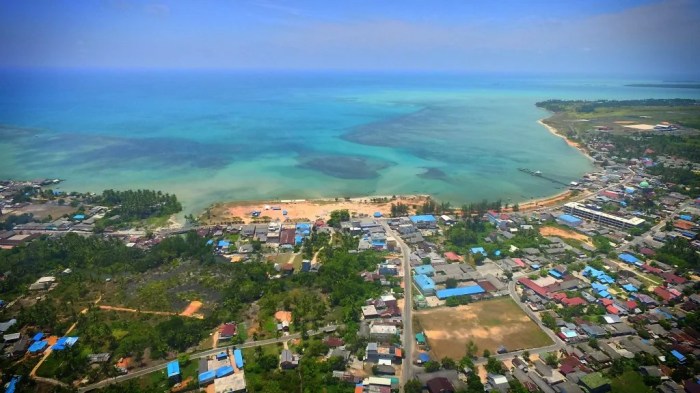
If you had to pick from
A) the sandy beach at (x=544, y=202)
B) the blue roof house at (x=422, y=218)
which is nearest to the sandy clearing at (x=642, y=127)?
the sandy beach at (x=544, y=202)

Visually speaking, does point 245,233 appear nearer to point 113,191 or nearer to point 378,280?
point 378,280

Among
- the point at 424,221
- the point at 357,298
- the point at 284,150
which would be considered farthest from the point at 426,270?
the point at 284,150

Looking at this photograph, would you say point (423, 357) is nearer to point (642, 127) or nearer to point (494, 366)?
point (494, 366)

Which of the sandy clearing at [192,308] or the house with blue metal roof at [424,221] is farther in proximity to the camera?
the house with blue metal roof at [424,221]

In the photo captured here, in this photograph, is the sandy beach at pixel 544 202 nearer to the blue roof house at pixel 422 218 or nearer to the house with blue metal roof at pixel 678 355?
the blue roof house at pixel 422 218

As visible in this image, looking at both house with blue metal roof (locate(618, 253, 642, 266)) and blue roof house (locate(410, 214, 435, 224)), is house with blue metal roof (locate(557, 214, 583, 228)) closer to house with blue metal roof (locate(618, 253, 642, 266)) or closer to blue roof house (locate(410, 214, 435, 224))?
house with blue metal roof (locate(618, 253, 642, 266))

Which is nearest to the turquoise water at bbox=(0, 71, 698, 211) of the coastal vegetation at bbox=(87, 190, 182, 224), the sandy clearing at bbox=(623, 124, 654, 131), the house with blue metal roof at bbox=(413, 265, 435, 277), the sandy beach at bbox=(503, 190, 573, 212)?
the sandy beach at bbox=(503, 190, 573, 212)

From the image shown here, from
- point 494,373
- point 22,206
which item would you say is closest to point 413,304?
point 494,373
